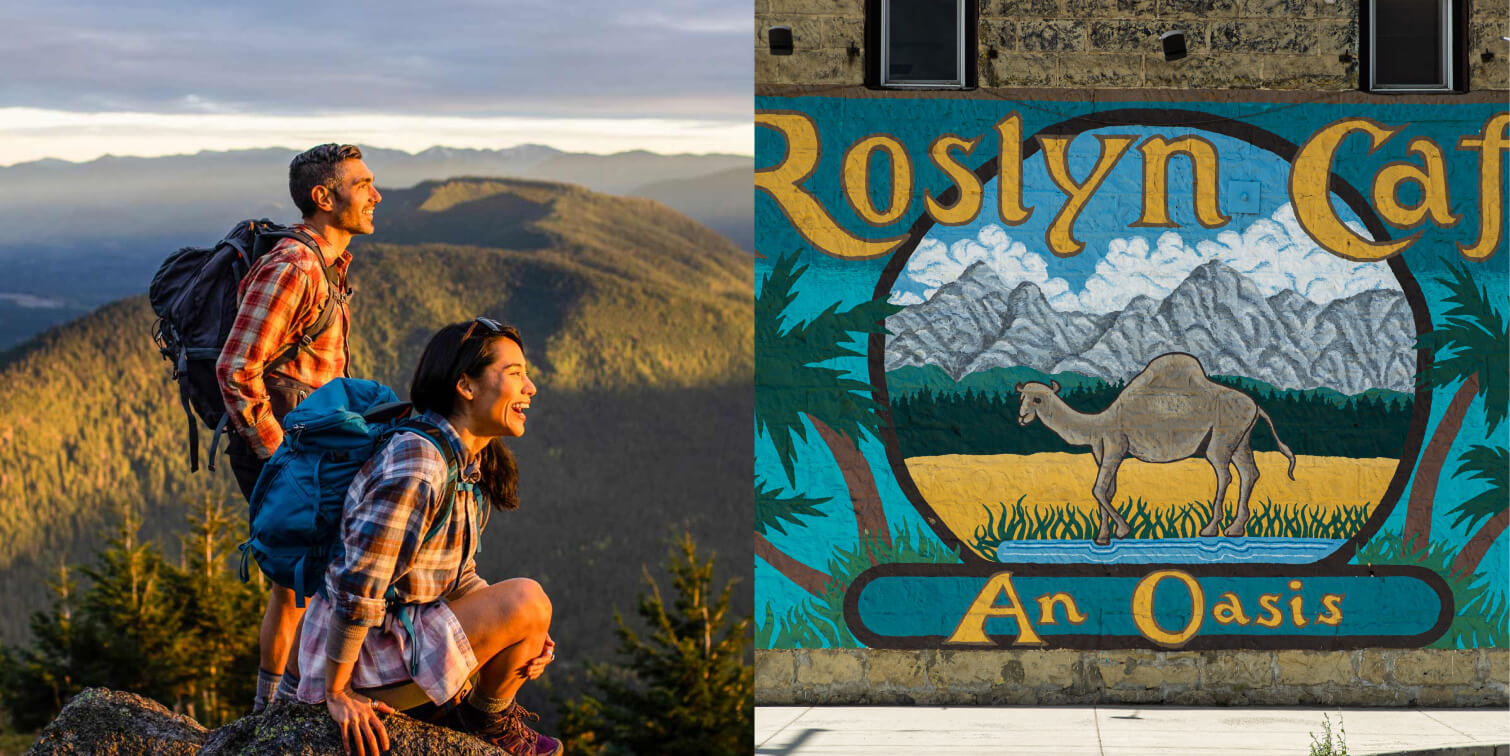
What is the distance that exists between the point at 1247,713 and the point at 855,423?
2778 mm

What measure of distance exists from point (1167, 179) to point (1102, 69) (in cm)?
74

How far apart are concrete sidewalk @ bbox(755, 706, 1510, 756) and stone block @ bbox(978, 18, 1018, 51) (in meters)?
3.80

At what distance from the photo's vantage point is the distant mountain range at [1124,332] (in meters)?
8.01

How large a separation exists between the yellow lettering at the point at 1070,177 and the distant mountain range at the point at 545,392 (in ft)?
106

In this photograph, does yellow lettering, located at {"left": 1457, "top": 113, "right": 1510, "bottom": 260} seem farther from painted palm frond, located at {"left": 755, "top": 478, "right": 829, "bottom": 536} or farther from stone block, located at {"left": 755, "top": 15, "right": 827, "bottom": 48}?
painted palm frond, located at {"left": 755, "top": 478, "right": 829, "bottom": 536}

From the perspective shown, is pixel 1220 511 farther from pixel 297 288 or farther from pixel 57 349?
pixel 57 349

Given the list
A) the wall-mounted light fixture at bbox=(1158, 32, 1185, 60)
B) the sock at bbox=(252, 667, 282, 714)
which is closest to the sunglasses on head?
the sock at bbox=(252, 667, 282, 714)

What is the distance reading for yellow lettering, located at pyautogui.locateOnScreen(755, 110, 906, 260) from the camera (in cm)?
800

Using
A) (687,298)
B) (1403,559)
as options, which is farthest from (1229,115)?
(687,298)

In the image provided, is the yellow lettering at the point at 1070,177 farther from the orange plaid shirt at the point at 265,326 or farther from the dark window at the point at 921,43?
the orange plaid shirt at the point at 265,326

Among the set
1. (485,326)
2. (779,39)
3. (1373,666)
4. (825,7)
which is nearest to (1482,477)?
(1373,666)

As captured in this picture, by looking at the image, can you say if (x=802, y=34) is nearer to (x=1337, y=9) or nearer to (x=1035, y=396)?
(x=1035, y=396)

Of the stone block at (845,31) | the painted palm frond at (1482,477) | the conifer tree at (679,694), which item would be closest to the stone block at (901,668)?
the painted palm frond at (1482,477)

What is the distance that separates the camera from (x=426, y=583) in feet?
12.3
